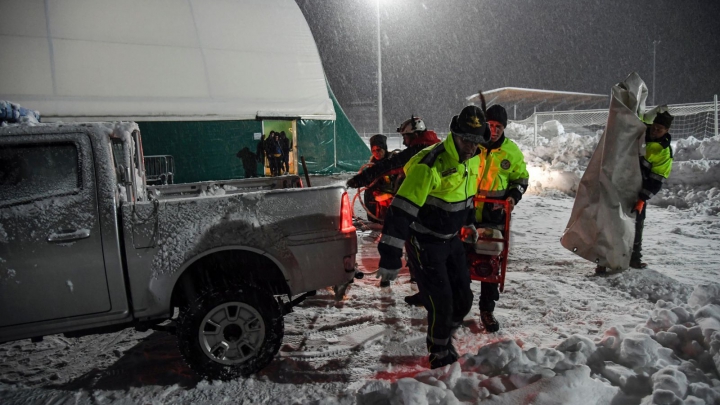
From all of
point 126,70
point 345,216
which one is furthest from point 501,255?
point 126,70

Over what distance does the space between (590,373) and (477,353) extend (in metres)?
0.78

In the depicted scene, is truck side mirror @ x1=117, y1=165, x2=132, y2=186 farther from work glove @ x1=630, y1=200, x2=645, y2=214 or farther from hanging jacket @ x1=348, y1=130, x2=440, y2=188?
work glove @ x1=630, y1=200, x2=645, y2=214

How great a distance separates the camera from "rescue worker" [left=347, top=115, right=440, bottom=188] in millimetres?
5008

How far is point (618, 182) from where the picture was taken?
17.3 feet

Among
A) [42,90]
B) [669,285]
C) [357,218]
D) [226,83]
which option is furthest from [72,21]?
[669,285]

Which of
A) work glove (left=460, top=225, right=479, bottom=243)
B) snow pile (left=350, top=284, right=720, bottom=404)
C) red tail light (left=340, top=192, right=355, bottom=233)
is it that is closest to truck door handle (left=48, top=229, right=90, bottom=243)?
red tail light (left=340, top=192, right=355, bottom=233)

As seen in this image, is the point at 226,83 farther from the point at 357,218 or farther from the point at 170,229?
the point at 170,229

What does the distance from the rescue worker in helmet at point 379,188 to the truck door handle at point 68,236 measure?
11.2 feet

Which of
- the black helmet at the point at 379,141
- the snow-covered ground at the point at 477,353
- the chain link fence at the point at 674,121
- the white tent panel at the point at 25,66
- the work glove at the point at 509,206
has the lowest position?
the snow-covered ground at the point at 477,353

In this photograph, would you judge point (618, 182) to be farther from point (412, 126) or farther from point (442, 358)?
point (442, 358)

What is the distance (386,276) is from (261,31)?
15.8m

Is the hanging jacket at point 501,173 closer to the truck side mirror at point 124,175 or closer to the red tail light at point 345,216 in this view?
the red tail light at point 345,216

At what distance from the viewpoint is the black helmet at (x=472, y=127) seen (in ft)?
10.8

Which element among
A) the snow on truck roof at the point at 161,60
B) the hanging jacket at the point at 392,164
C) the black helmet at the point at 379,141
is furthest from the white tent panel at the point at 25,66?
the hanging jacket at the point at 392,164
